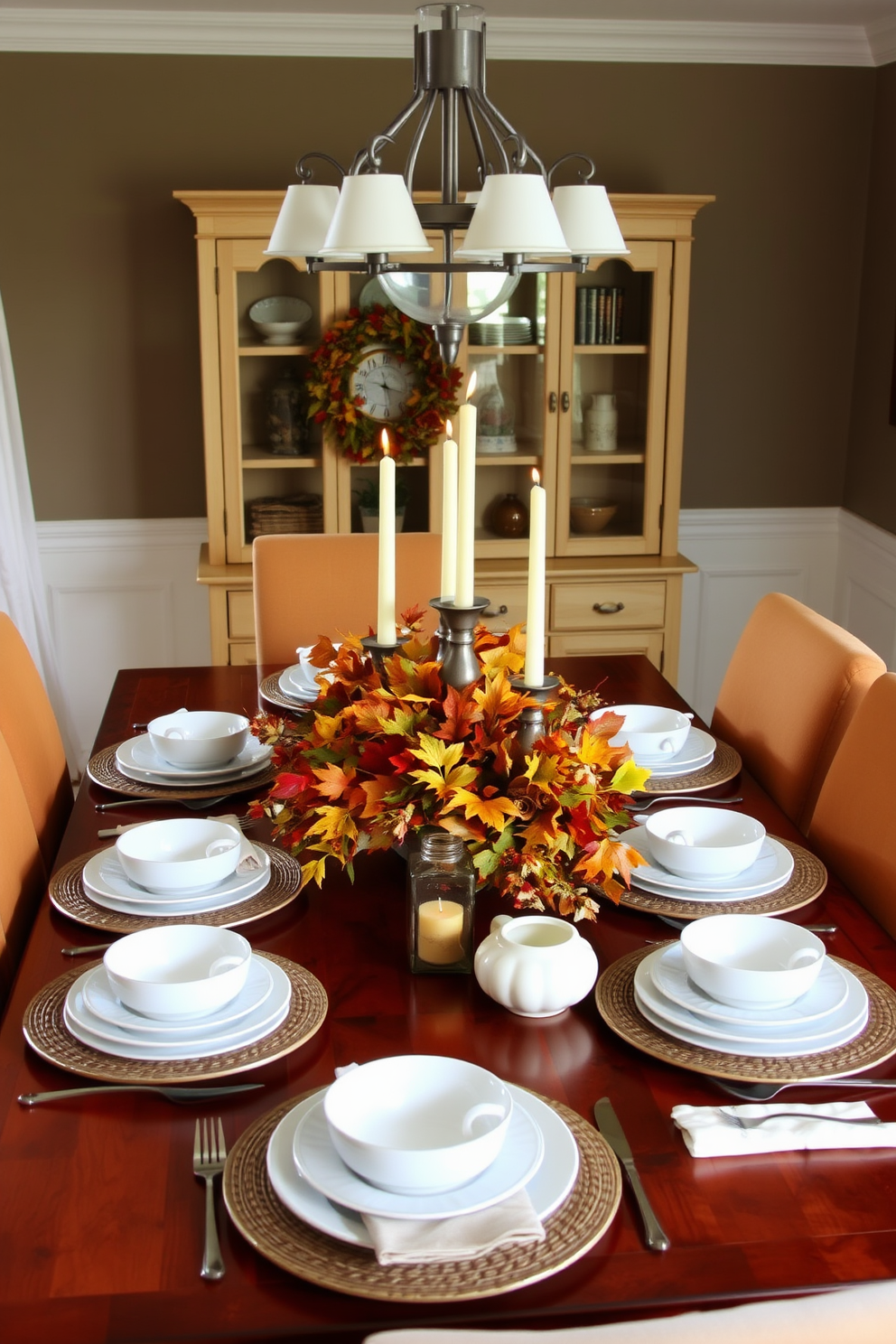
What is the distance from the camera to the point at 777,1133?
3.63 feet

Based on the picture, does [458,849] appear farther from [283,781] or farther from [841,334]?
[841,334]

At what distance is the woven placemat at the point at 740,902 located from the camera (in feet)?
4.94

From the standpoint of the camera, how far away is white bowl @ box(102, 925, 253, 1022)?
4.00 ft

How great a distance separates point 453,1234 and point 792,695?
131 centimetres

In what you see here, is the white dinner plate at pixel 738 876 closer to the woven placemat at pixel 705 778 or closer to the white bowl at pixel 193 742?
the woven placemat at pixel 705 778

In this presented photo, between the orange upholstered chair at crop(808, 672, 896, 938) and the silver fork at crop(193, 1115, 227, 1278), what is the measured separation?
2.88 feet

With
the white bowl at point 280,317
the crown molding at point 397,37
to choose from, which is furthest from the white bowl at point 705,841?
the crown molding at point 397,37

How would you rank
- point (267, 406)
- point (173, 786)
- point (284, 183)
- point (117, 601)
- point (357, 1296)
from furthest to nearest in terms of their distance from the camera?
point (117, 601)
point (284, 183)
point (267, 406)
point (173, 786)
point (357, 1296)

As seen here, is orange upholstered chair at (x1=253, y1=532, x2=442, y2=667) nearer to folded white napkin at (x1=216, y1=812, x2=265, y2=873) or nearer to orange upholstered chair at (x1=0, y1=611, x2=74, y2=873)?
orange upholstered chair at (x1=0, y1=611, x2=74, y2=873)

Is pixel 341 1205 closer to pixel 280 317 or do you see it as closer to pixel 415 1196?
pixel 415 1196

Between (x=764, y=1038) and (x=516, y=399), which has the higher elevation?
(x=516, y=399)

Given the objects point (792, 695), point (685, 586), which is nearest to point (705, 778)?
point (792, 695)

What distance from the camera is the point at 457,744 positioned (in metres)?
1.38

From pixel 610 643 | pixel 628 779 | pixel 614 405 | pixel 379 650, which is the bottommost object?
pixel 610 643
